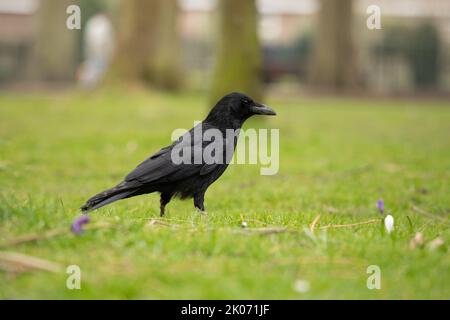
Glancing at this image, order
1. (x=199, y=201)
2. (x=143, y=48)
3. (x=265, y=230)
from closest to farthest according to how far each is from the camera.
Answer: (x=265, y=230)
(x=199, y=201)
(x=143, y=48)

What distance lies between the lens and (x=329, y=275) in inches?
152

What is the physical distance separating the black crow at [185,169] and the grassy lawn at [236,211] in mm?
236

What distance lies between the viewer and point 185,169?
5.57 meters

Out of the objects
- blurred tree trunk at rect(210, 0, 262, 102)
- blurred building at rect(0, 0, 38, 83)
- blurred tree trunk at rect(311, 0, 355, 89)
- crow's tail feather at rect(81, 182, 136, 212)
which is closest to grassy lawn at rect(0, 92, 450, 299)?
crow's tail feather at rect(81, 182, 136, 212)

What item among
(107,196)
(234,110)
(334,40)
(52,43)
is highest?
(52,43)

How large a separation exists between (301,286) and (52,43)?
26726mm

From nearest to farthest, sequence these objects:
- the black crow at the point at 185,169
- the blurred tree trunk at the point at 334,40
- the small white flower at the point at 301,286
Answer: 1. the small white flower at the point at 301,286
2. the black crow at the point at 185,169
3. the blurred tree trunk at the point at 334,40

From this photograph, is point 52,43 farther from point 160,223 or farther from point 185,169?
point 160,223

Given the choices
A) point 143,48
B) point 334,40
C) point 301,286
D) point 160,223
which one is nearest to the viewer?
point 301,286

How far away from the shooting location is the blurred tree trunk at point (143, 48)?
875 inches

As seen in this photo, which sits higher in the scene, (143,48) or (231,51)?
(143,48)

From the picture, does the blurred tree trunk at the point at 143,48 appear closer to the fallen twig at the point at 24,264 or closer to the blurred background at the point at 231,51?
the blurred background at the point at 231,51

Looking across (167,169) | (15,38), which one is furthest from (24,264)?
(15,38)

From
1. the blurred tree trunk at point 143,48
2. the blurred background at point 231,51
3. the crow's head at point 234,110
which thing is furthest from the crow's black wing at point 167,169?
the blurred tree trunk at point 143,48
